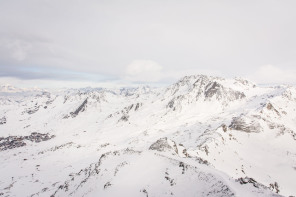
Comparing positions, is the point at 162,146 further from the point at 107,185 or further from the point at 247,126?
the point at 247,126

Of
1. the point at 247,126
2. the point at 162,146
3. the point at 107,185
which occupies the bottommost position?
the point at 247,126

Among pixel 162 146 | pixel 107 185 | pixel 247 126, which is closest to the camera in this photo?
pixel 107 185

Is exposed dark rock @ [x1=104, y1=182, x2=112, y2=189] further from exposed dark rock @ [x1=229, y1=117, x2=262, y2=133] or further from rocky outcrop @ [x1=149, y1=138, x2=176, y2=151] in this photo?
exposed dark rock @ [x1=229, y1=117, x2=262, y2=133]

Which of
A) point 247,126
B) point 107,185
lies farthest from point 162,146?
point 247,126

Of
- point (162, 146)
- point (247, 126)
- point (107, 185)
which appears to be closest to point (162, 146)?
point (162, 146)

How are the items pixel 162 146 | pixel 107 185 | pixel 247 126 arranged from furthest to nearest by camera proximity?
1. pixel 247 126
2. pixel 162 146
3. pixel 107 185

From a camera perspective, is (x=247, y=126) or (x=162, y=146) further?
(x=247, y=126)

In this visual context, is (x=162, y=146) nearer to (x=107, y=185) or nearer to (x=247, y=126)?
(x=107, y=185)

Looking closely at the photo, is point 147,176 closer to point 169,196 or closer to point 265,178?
point 169,196

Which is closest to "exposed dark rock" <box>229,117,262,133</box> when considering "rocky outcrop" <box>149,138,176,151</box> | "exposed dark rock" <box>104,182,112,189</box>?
"rocky outcrop" <box>149,138,176,151</box>

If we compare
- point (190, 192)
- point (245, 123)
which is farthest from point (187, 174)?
point (245, 123)

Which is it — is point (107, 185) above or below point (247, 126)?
above

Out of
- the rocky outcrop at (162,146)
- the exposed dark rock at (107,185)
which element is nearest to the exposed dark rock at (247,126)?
the rocky outcrop at (162,146)
